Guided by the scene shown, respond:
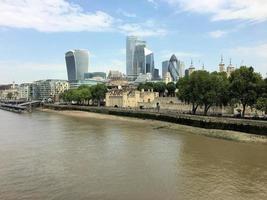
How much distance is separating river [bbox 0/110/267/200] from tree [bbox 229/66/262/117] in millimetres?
21311

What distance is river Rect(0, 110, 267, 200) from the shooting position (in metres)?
28.3

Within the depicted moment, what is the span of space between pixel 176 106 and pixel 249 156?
262ft

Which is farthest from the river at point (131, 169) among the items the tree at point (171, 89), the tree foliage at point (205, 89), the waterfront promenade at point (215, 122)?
the tree at point (171, 89)

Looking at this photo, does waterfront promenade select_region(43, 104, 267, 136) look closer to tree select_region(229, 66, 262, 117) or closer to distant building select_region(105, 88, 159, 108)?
tree select_region(229, 66, 262, 117)

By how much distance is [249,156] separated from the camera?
43.4 metres

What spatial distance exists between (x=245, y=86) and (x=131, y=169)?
4528 centimetres

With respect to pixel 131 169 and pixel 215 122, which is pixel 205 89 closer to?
pixel 215 122

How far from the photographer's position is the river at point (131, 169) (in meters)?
28.3

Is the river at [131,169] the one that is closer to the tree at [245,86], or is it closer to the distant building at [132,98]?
the tree at [245,86]

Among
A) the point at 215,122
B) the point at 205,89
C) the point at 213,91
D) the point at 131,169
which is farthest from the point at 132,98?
the point at 131,169

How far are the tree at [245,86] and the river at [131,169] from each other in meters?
21.3

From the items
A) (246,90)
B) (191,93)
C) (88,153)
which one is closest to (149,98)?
(191,93)

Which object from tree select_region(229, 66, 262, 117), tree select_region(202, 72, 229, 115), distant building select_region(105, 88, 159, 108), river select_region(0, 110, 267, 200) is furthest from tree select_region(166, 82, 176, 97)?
river select_region(0, 110, 267, 200)

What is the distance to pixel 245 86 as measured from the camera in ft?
249
